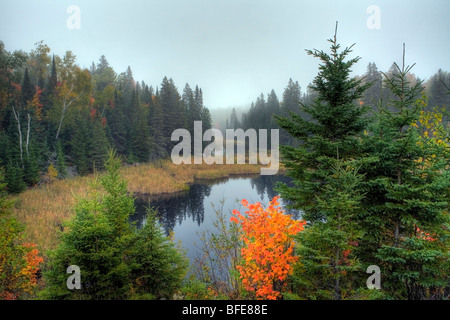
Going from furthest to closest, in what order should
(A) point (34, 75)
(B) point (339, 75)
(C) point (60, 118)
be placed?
1. (A) point (34, 75)
2. (C) point (60, 118)
3. (B) point (339, 75)

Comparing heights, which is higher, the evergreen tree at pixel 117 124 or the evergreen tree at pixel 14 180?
the evergreen tree at pixel 117 124

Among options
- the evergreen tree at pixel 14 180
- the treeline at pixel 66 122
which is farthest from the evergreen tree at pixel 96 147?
the evergreen tree at pixel 14 180

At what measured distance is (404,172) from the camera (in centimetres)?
547

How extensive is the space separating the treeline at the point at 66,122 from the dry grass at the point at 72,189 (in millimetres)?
2509

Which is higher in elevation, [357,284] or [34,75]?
[34,75]

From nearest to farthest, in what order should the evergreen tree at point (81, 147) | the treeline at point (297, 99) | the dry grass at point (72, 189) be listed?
the dry grass at point (72, 189), the evergreen tree at point (81, 147), the treeline at point (297, 99)

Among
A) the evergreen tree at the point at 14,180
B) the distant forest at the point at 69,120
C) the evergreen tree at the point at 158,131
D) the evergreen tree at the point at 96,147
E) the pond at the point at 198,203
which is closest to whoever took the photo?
the pond at the point at 198,203

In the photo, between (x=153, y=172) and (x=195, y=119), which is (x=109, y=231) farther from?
(x=195, y=119)

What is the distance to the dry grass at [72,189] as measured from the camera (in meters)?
13.3

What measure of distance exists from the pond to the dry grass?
7.11ft

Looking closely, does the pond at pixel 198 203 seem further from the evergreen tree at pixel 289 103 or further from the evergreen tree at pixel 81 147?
the evergreen tree at pixel 289 103

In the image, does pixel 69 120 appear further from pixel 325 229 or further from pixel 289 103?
pixel 289 103

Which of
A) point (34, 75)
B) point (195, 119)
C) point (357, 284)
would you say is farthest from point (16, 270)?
point (34, 75)
